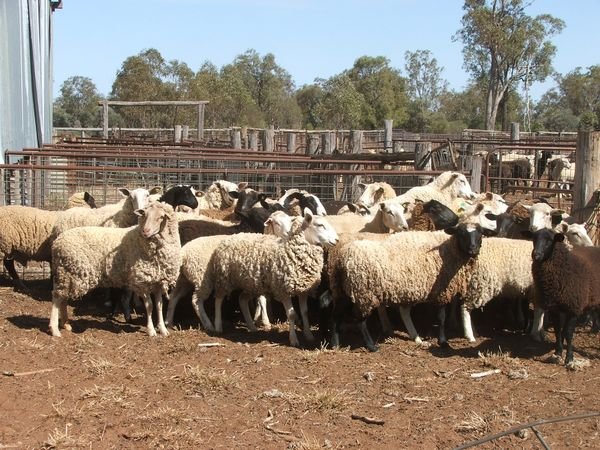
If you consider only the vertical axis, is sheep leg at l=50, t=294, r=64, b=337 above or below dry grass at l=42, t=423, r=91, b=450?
above

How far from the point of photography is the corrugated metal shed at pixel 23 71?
13.1 metres

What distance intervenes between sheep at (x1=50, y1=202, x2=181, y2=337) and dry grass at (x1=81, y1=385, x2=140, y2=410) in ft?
5.71

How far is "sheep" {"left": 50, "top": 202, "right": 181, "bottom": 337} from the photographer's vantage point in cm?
726

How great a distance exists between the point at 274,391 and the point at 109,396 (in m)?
1.28

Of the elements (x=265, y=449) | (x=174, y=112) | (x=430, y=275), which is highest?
(x=174, y=112)

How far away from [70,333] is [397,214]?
13.3ft

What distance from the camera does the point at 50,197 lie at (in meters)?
13.8

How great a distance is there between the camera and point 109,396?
5422mm

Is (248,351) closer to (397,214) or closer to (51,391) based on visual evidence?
(51,391)

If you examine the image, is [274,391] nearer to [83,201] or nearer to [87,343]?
[87,343]

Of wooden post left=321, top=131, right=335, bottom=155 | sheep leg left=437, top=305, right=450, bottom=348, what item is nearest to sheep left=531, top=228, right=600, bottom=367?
sheep leg left=437, top=305, right=450, bottom=348

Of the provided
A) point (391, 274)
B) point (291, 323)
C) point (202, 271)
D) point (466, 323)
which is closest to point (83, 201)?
point (202, 271)

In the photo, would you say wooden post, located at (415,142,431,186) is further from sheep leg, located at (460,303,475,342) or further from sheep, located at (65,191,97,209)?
sheep, located at (65,191,97,209)

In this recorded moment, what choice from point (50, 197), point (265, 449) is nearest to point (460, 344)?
point (265, 449)
